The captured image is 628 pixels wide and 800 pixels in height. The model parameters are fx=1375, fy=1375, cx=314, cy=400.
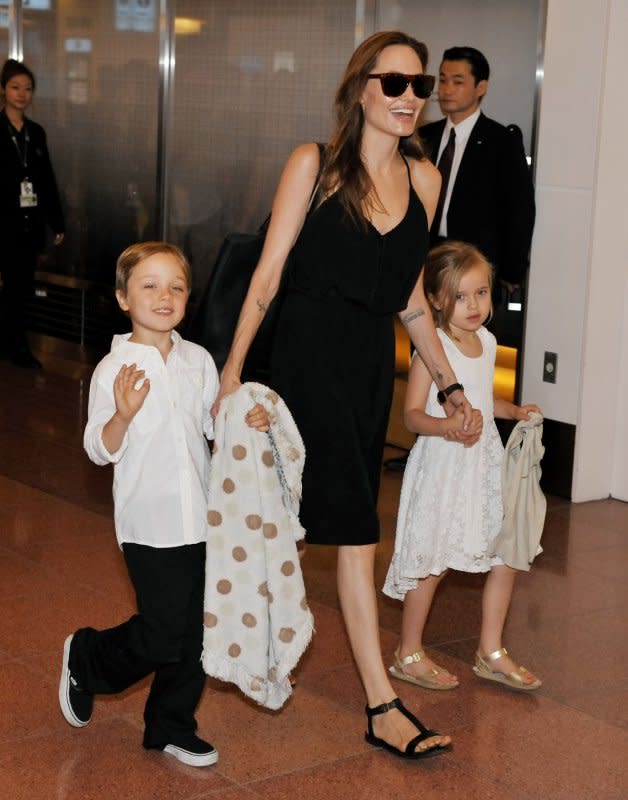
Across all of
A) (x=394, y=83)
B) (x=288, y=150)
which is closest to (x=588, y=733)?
(x=394, y=83)

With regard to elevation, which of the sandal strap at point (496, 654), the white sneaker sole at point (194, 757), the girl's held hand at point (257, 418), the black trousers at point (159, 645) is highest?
the girl's held hand at point (257, 418)

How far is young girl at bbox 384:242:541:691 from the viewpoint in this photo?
4.29 m

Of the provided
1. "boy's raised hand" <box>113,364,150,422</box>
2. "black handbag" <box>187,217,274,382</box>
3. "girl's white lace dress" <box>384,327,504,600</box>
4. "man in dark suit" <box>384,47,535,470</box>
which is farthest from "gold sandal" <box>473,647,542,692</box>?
"man in dark suit" <box>384,47,535,470</box>

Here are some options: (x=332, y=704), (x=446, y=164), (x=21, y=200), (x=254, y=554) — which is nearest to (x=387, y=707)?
(x=332, y=704)

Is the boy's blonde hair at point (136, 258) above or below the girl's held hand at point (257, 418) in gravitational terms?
above

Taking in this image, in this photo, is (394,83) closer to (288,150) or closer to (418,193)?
(418,193)

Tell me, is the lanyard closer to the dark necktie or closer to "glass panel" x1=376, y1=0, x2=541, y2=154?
"glass panel" x1=376, y1=0, x2=541, y2=154

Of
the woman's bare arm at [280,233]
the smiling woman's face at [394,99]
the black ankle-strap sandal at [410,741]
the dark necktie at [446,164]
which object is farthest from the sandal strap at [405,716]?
the dark necktie at [446,164]

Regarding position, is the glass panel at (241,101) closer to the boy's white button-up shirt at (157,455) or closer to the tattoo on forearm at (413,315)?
the tattoo on forearm at (413,315)

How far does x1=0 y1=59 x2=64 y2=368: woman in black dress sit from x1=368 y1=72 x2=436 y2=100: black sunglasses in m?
6.93

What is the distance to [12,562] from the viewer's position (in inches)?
216

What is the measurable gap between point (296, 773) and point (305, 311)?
1.24 meters

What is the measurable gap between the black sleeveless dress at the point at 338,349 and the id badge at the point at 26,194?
22.8 feet

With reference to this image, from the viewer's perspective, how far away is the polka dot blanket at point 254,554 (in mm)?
3461
